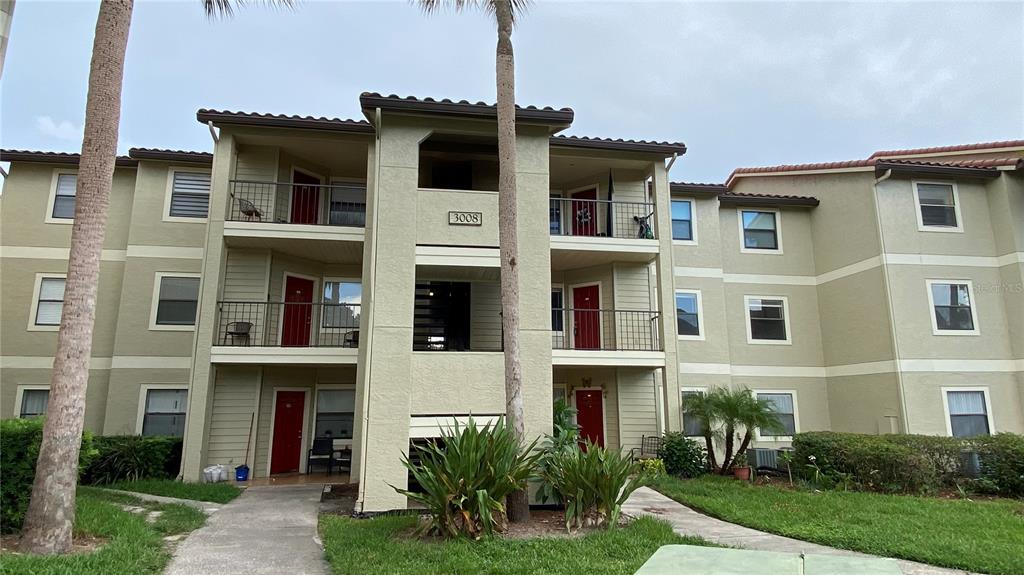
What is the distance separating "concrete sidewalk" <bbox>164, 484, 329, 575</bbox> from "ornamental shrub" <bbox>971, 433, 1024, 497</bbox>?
13.1 m

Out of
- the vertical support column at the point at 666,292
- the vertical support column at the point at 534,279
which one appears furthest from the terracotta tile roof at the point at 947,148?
the vertical support column at the point at 534,279

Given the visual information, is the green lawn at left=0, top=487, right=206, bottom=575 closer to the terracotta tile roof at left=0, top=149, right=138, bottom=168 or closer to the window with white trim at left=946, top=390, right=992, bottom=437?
the terracotta tile roof at left=0, top=149, right=138, bottom=168

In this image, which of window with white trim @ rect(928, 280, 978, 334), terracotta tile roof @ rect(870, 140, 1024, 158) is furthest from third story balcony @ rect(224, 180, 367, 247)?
terracotta tile roof @ rect(870, 140, 1024, 158)

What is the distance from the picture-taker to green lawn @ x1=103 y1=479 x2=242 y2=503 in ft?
35.4

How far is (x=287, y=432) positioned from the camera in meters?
14.5

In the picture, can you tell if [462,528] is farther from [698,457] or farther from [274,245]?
[274,245]

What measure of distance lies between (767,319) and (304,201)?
14.2 m

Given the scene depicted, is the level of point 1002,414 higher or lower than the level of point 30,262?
lower

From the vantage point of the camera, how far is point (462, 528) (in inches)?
287

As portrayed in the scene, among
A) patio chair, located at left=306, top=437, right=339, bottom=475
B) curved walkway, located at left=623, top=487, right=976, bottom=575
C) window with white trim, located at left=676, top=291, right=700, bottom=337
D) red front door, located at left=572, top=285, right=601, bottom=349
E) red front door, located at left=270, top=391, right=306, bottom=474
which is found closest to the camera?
curved walkway, located at left=623, top=487, right=976, bottom=575

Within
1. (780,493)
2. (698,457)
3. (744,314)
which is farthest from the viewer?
(744,314)

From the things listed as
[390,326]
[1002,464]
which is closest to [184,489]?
[390,326]

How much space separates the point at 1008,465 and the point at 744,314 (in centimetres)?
710

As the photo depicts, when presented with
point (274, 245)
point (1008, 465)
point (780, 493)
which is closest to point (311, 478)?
point (274, 245)
